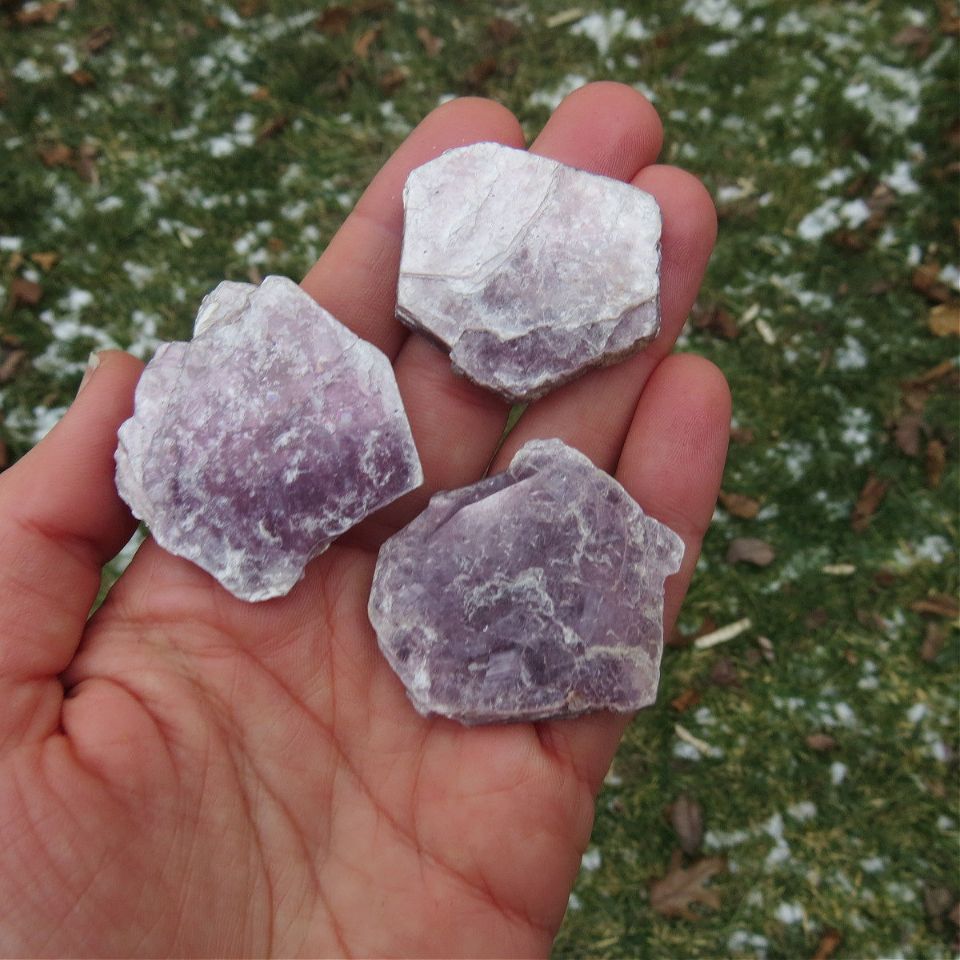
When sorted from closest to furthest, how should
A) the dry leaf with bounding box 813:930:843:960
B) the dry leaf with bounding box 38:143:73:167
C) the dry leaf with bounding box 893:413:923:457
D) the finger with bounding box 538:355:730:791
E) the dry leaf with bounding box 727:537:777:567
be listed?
the finger with bounding box 538:355:730:791
the dry leaf with bounding box 813:930:843:960
the dry leaf with bounding box 727:537:777:567
the dry leaf with bounding box 893:413:923:457
the dry leaf with bounding box 38:143:73:167

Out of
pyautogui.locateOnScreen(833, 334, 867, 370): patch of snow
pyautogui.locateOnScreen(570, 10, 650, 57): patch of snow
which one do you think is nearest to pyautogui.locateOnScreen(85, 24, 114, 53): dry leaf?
pyautogui.locateOnScreen(570, 10, 650, 57): patch of snow

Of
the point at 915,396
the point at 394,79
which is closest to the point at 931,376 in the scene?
the point at 915,396

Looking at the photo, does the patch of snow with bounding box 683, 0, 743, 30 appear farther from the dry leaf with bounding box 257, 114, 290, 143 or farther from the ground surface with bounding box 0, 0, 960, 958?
the dry leaf with bounding box 257, 114, 290, 143

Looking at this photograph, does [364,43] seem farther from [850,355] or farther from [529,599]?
[529,599]

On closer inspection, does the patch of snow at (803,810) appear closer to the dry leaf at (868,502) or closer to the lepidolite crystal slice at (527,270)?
the dry leaf at (868,502)

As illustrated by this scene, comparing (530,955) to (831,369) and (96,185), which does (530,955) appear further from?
(96,185)

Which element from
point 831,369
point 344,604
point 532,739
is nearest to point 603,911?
point 532,739

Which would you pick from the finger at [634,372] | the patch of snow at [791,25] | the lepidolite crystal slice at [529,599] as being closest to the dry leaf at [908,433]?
the finger at [634,372]
